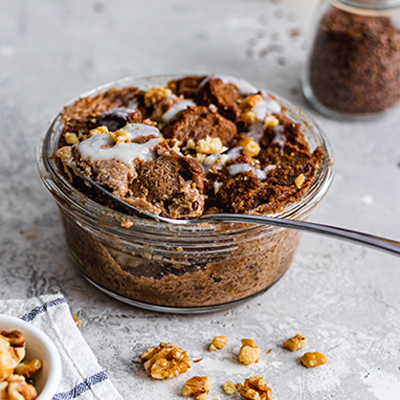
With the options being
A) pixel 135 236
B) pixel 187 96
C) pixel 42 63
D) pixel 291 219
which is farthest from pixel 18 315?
pixel 42 63

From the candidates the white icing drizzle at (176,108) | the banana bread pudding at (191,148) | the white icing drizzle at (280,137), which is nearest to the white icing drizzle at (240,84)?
the banana bread pudding at (191,148)

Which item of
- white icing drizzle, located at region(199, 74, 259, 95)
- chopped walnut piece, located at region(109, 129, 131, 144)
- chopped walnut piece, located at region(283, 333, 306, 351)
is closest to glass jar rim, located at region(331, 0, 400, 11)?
white icing drizzle, located at region(199, 74, 259, 95)

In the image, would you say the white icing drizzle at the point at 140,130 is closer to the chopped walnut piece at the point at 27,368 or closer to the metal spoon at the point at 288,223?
the metal spoon at the point at 288,223

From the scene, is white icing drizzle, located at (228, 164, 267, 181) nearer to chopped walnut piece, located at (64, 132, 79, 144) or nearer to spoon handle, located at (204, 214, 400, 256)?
spoon handle, located at (204, 214, 400, 256)

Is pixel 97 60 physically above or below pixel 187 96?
below

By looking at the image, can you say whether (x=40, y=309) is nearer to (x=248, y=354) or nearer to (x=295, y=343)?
(x=248, y=354)

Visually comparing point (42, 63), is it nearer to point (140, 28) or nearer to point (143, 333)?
point (140, 28)

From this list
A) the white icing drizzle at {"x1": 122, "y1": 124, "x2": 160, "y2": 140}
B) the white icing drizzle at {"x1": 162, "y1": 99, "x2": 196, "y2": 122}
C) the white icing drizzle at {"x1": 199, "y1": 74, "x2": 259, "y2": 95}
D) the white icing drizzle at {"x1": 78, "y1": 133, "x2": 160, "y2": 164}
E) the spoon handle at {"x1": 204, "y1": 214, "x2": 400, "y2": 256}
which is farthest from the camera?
the white icing drizzle at {"x1": 199, "y1": 74, "x2": 259, "y2": 95}

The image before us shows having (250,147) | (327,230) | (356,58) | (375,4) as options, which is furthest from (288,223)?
(375,4)
